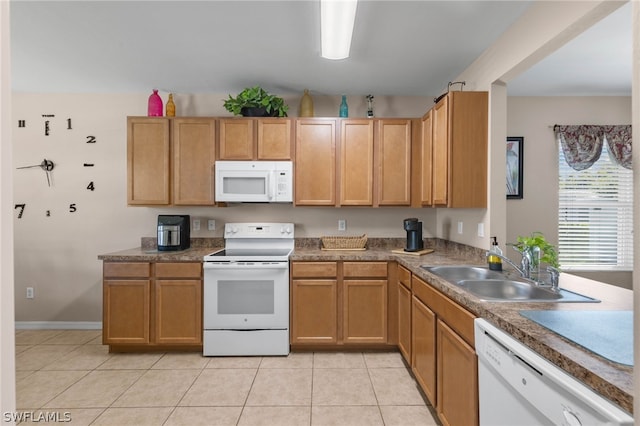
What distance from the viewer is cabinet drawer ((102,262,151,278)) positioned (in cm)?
289

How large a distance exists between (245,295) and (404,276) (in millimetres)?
1391

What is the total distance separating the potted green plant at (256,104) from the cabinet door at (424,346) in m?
2.18

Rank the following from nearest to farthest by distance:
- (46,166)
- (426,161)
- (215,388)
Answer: (215,388) < (426,161) < (46,166)

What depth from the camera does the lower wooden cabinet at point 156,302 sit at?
9.50ft

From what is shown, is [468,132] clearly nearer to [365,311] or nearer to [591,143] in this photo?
[365,311]

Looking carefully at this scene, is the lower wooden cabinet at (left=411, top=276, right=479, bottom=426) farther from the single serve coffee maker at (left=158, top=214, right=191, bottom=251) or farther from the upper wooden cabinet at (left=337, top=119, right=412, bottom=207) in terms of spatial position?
the single serve coffee maker at (left=158, top=214, right=191, bottom=251)

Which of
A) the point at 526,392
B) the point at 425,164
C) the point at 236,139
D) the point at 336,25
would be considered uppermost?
the point at 336,25

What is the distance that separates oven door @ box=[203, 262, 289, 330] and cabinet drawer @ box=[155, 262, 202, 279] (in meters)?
0.11

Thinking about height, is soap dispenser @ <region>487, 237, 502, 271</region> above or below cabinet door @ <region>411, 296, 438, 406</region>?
above

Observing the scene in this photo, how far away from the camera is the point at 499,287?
6.32 feet

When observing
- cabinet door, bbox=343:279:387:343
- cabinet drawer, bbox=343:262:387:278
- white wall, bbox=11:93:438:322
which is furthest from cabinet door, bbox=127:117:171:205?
cabinet door, bbox=343:279:387:343

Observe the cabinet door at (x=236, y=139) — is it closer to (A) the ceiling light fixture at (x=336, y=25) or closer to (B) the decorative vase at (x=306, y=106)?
(B) the decorative vase at (x=306, y=106)

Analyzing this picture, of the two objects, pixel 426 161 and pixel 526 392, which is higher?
pixel 426 161

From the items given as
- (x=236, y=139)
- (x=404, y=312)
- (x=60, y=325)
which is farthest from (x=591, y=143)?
(x=60, y=325)
